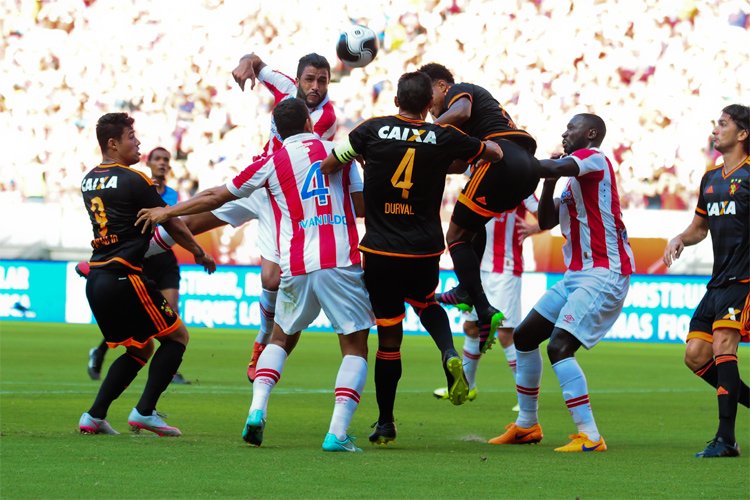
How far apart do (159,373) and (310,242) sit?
1.42 m

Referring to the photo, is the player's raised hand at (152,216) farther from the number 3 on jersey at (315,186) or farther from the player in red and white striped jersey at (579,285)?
the player in red and white striped jersey at (579,285)

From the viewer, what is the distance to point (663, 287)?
762 inches

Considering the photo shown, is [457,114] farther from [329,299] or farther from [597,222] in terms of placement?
[329,299]

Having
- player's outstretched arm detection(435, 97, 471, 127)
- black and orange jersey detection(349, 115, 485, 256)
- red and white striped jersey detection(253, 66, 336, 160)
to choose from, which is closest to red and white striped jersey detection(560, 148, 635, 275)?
player's outstretched arm detection(435, 97, 471, 127)

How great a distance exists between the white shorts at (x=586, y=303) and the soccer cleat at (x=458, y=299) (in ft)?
2.27

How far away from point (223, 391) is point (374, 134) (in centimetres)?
488

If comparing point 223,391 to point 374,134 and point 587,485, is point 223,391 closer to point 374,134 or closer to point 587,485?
point 374,134

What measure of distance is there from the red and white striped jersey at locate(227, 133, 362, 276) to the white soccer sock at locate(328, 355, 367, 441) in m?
0.60

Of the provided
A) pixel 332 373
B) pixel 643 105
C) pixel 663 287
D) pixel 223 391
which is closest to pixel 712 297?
pixel 223 391

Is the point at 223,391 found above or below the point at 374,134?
below

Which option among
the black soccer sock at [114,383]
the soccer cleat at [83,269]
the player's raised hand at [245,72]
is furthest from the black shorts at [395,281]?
the player's raised hand at [245,72]

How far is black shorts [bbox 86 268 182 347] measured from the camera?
7676mm

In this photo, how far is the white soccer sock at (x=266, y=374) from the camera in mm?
6988

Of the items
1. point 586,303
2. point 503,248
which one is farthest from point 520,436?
point 503,248
